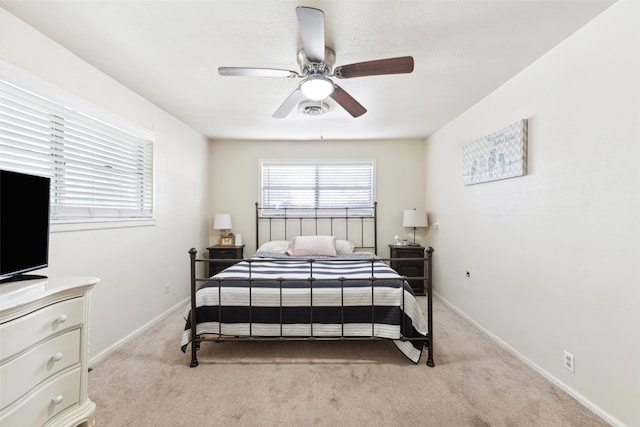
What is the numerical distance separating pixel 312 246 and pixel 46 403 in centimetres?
306

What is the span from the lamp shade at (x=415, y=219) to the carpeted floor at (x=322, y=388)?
1.98 metres

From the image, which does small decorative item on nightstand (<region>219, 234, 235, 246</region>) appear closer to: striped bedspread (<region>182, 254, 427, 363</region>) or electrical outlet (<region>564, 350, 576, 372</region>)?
striped bedspread (<region>182, 254, 427, 363</region>)

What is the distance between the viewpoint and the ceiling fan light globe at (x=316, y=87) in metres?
2.07

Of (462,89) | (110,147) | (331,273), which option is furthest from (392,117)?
(110,147)

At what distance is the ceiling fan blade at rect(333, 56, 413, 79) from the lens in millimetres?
1841

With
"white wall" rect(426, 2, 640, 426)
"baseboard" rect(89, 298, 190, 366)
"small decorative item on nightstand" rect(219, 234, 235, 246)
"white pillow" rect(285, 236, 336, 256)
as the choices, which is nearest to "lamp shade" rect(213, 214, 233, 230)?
"small decorative item on nightstand" rect(219, 234, 235, 246)

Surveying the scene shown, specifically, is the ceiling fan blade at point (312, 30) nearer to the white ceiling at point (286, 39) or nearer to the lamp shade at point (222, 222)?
the white ceiling at point (286, 39)

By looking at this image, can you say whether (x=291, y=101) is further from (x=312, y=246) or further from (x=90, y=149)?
(x=312, y=246)

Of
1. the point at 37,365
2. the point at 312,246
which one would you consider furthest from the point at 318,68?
the point at 312,246

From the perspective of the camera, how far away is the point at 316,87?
2.11 meters

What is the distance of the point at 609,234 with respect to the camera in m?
1.72

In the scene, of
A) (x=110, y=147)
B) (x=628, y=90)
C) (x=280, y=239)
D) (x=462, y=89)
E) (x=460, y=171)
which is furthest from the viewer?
(x=280, y=239)

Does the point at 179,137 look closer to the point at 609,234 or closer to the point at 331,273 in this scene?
the point at 331,273

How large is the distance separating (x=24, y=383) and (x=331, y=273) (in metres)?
2.12
